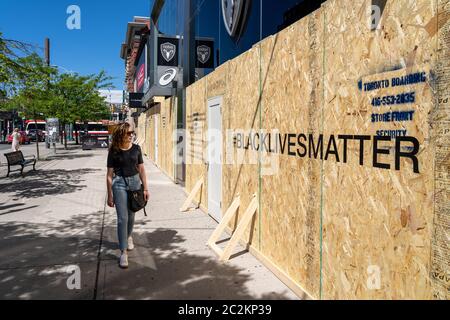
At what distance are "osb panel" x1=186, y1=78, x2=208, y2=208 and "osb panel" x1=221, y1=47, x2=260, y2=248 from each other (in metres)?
1.70

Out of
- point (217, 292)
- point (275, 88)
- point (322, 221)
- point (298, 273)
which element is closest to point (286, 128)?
point (275, 88)

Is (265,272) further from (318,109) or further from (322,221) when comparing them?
(318,109)

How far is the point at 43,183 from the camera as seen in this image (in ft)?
43.0

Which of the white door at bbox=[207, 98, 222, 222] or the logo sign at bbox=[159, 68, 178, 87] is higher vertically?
the logo sign at bbox=[159, 68, 178, 87]

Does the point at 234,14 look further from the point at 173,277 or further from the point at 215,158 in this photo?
the point at 173,277

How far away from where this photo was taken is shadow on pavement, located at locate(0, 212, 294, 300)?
14.4 ft

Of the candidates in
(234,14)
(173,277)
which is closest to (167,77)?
(234,14)

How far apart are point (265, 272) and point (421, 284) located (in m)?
2.60

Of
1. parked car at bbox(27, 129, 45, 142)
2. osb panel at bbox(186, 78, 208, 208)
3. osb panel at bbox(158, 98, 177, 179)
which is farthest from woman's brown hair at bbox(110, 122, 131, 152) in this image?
parked car at bbox(27, 129, 45, 142)

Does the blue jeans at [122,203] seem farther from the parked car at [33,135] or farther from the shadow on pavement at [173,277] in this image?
the parked car at [33,135]

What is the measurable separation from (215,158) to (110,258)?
3.22m

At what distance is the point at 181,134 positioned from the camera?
1312 cm

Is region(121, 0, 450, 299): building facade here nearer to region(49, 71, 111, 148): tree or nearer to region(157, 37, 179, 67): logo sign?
Result: region(157, 37, 179, 67): logo sign

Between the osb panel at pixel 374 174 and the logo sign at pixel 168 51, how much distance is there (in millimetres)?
12097
